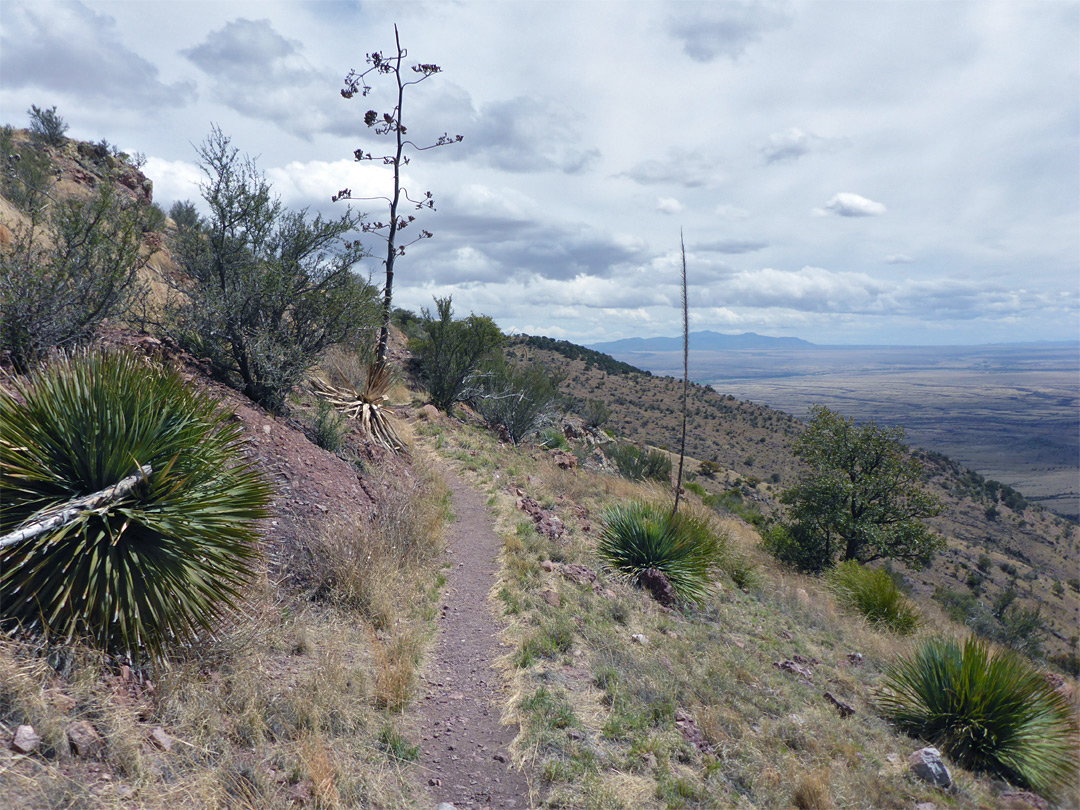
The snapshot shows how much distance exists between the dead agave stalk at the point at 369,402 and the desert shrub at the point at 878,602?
953 cm

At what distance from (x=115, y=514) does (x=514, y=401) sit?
13332 mm

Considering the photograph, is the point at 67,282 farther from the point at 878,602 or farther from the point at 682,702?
the point at 878,602

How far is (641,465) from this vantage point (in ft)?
62.7

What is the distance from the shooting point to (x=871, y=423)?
19.5m

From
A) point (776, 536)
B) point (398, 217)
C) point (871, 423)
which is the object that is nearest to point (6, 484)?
point (398, 217)

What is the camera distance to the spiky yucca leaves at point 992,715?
5426 mm

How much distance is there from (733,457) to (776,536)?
2593 cm

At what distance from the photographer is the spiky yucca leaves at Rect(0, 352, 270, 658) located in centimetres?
308

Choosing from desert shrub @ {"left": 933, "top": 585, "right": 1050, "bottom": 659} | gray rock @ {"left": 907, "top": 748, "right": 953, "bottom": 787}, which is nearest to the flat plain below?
desert shrub @ {"left": 933, "top": 585, "right": 1050, "bottom": 659}

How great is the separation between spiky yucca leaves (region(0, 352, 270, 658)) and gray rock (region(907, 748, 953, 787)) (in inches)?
232

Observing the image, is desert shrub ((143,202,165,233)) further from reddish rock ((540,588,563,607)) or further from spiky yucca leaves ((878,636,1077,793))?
spiky yucca leaves ((878,636,1077,793))

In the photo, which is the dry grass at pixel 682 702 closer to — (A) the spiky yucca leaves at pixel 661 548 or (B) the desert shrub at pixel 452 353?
(A) the spiky yucca leaves at pixel 661 548

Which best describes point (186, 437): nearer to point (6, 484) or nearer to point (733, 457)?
point (6, 484)

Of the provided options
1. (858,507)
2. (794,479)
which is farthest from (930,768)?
(794,479)
